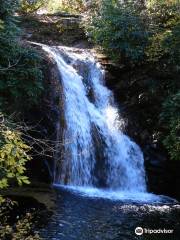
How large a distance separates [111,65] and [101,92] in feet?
4.27

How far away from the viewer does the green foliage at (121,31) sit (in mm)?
16328

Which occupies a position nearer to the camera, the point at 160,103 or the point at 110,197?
the point at 110,197

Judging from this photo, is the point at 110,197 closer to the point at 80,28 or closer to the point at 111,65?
the point at 111,65

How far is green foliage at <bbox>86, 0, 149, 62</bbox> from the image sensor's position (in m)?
16.3

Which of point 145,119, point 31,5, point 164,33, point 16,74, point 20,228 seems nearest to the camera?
point 20,228

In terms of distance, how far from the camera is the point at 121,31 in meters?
16.6

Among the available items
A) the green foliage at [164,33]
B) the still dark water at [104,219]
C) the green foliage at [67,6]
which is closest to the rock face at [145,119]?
the green foliage at [164,33]

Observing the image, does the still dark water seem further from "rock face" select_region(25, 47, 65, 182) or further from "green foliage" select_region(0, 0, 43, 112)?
"green foliage" select_region(0, 0, 43, 112)

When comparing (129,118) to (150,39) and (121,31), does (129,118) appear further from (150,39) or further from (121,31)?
(121,31)

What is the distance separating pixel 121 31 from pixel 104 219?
27.9 feet

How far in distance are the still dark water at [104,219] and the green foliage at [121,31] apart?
629 cm

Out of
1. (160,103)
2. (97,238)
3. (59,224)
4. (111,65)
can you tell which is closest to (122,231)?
(97,238)

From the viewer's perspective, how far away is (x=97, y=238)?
8891mm

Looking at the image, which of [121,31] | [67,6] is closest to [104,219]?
[121,31]
